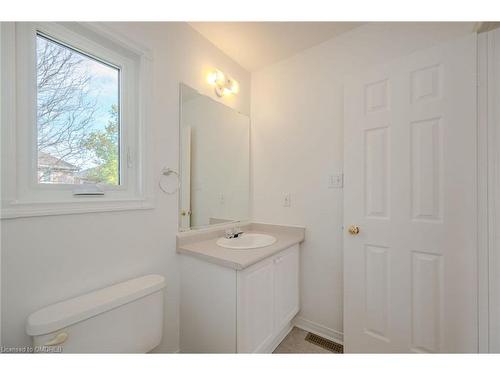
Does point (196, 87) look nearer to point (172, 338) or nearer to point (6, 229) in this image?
point (6, 229)

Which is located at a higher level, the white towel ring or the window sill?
the white towel ring

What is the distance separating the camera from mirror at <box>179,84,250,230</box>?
1498 mm

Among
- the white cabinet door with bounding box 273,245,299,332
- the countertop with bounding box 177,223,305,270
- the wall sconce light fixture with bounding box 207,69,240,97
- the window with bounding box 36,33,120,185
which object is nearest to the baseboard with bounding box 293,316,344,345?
the white cabinet door with bounding box 273,245,299,332

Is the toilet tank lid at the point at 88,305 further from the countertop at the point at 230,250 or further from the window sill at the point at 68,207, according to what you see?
the window sill at the point at 68,207

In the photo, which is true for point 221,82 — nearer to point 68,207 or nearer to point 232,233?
point 232,233

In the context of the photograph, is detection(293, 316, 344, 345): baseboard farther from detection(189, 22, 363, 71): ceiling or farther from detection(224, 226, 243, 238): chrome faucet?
Result: detection(189, 22, 363, 71): ceiling

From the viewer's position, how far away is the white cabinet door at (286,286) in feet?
4.79

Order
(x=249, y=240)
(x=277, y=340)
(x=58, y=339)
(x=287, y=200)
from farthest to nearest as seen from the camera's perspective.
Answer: (x=287, y=200) < (x=249, y=240) < (x=277, y=340) < (x=58, y=339)

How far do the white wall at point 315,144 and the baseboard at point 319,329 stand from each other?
0.01 metres

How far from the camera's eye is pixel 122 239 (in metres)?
1.14

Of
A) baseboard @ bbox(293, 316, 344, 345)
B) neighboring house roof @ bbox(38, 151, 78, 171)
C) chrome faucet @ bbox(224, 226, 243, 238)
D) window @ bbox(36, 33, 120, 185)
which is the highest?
window @ bbox(36, 33, 120, 185)

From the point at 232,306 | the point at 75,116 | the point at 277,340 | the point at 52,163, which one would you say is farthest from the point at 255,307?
the point at 75,116

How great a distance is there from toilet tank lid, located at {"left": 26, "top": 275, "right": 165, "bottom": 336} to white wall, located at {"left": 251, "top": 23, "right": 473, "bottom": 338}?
1.16 meters

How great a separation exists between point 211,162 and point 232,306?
107 centimetres
